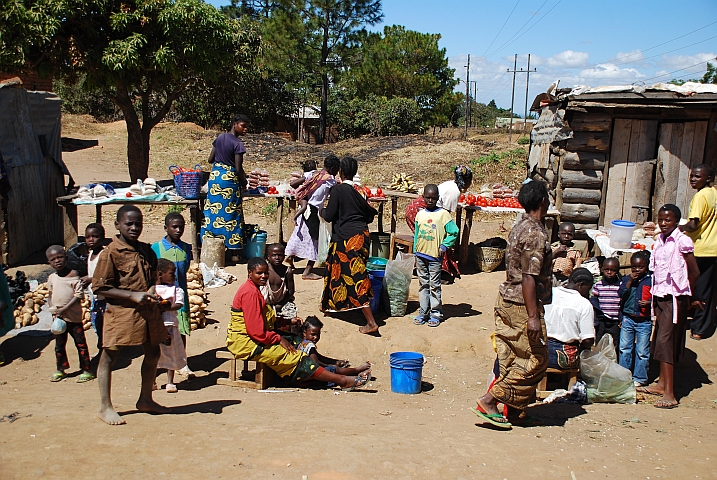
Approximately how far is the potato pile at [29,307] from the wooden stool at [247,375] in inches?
104

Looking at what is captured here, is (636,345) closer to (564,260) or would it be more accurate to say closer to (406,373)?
(564,260)

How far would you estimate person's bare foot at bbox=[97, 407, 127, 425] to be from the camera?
4340 millimetres

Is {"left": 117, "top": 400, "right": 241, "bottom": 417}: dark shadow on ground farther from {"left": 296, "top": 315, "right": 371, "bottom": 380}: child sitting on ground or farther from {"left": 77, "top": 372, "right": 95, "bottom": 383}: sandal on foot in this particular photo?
{"left": 77, "top": 372, "right": 95, "bottom": 383}: sandal on foot

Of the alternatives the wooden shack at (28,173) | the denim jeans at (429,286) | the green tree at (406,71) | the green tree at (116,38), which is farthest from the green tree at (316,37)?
the denim jeans at (429,286)

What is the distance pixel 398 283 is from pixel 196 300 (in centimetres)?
249

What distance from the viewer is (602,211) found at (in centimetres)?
1016

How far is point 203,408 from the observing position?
16.8 feet

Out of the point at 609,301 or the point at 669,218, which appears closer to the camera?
the point at 669,218

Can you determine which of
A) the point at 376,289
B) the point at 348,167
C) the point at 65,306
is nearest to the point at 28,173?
the point at 65,306

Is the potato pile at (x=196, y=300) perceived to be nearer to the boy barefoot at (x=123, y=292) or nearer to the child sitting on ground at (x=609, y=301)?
the boy barefoot at (x=123, y=292)

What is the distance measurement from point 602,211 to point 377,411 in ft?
21.0

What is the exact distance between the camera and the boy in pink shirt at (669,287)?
19.0 feet

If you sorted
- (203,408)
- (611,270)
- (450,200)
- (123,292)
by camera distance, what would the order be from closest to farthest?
(123,292) < (203,408) < (611,270) < (450,200)

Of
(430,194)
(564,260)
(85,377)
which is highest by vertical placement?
(430,194)
